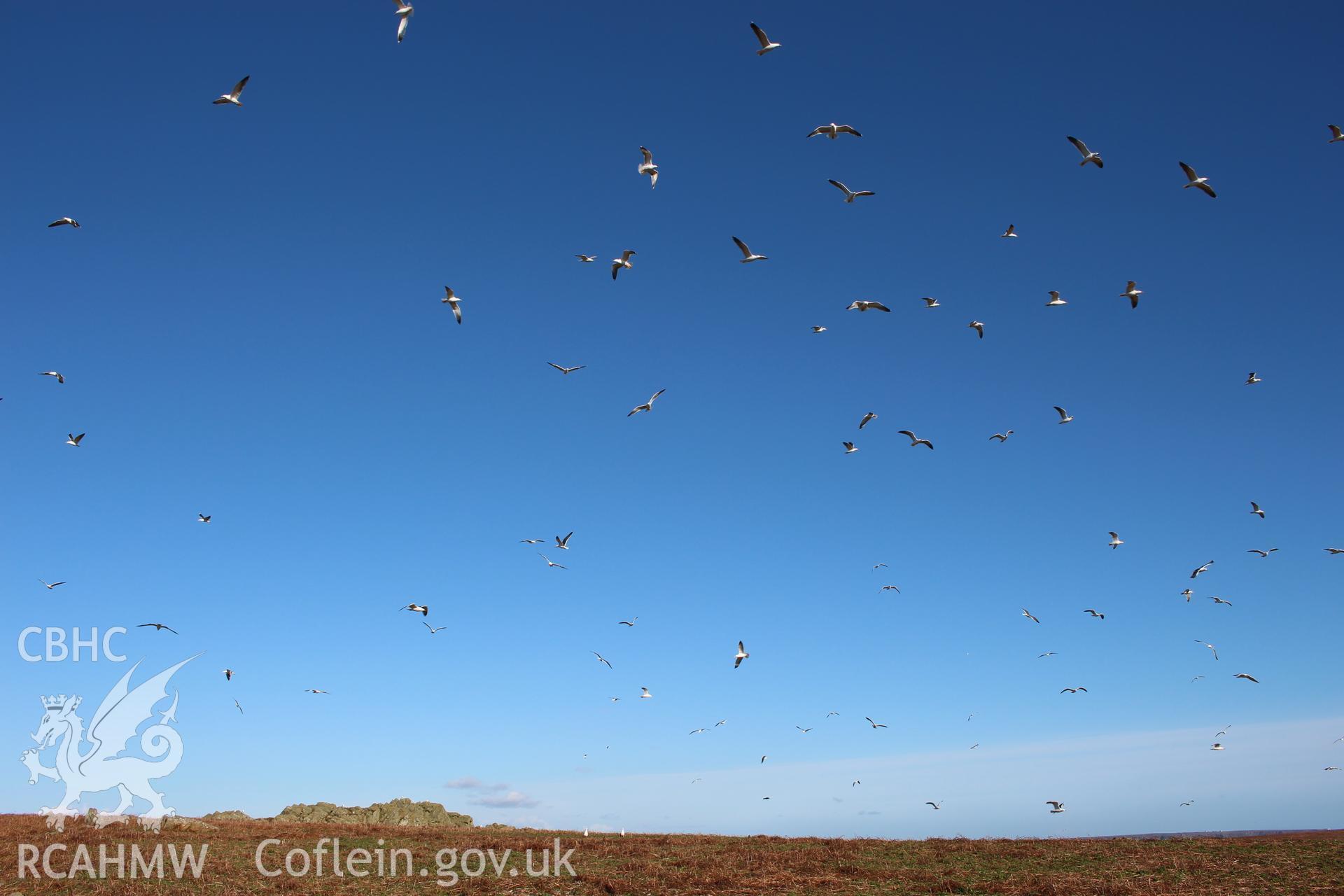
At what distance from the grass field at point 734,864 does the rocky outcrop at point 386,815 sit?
6.50 meters

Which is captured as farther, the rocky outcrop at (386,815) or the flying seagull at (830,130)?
the rocky outcrop at (386,815)

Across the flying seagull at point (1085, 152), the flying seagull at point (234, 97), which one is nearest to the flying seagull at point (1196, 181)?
the flying seagull at point (1085, 152)

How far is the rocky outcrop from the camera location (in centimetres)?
→ 4669

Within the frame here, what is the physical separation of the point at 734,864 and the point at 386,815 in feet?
88.5

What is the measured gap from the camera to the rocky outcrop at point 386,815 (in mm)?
46688

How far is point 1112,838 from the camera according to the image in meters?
38.5

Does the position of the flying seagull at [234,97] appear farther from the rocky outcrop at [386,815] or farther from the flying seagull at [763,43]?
the rocky outcrop at [386,815]

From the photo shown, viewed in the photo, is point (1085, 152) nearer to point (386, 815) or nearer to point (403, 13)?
point (403, 13)

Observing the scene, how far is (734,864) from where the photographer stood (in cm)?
2983

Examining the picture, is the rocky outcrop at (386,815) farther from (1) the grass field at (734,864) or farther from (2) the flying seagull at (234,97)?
(2) the flying seagull at (234,97)

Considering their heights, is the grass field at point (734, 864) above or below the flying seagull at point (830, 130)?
below

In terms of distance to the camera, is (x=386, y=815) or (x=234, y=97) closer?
(x=234, y=97)

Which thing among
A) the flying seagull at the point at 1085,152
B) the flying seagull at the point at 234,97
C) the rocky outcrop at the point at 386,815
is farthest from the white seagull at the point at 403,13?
the rocky outcrop at the point at 386,815

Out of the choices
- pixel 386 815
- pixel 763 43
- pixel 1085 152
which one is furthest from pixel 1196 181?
pixel 386 815
